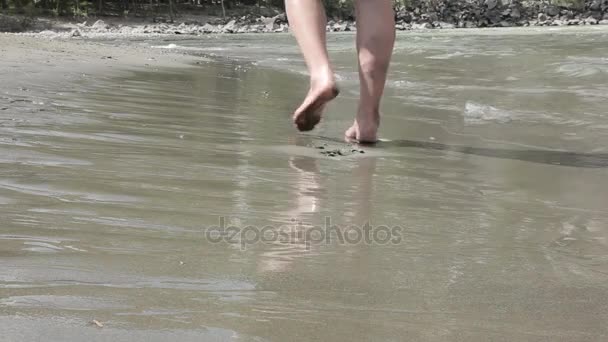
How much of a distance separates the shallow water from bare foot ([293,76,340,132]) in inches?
4.1

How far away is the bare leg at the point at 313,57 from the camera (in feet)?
7.63

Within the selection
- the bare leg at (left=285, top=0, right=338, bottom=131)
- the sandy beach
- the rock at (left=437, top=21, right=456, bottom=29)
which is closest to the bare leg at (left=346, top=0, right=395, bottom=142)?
the bare leg at (left=285, top=0, right=338, bottom=131)

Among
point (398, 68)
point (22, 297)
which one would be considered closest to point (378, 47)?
point (22, 297)

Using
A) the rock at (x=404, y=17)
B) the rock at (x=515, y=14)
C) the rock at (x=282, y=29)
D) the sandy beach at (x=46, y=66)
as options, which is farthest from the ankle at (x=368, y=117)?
the rock at (x=515, y=14)

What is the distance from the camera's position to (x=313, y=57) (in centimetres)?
240

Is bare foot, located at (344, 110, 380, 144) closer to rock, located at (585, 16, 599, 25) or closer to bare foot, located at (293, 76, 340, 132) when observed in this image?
bare foot, located at (293, 76, 340, 132)

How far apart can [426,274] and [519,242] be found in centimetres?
32

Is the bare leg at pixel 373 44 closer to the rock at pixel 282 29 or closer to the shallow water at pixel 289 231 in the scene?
the shallow water at pixel 289 231

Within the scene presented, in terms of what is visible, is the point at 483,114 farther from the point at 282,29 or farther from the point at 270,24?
the point at 270,24

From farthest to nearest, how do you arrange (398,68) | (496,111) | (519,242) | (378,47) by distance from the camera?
(398,68), (496,111), (378,47), (519,242)

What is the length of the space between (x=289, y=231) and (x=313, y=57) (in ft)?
3.52

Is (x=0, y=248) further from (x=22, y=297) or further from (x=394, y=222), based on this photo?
(x=394, y=222)

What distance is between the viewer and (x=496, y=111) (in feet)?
12.8

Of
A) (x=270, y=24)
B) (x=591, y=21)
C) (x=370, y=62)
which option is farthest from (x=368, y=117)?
(x=591, y=21)
